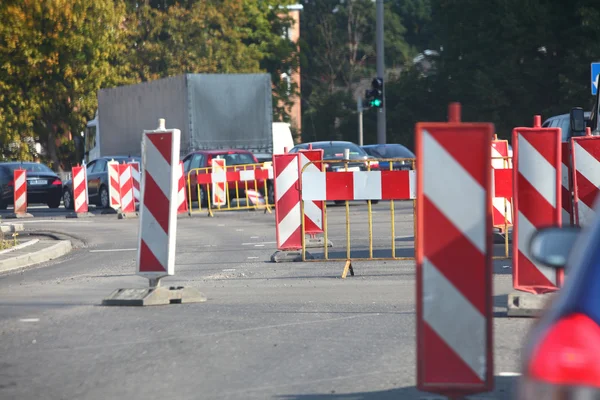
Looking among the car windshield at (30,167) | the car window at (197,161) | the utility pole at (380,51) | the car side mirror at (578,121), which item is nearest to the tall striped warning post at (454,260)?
the car side mirror at (578,121)

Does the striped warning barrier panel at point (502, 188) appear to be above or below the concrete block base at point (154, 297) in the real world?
above

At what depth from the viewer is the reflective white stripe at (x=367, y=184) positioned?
42.3 feet

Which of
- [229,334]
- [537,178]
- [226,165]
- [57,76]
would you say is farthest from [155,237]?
[57,76]

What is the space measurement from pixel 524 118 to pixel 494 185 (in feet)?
129

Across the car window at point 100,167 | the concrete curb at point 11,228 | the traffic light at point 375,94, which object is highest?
the traffic light at point 375,94

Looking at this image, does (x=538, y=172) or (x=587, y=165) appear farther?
(x=587, y=165)

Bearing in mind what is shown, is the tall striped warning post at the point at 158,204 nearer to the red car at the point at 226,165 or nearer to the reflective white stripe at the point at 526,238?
the reflective white stripe at the point at 526,238

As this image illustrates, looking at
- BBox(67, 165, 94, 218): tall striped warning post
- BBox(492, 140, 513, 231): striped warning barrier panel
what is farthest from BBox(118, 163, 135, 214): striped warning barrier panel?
BBox(492, 140, 513, 231): striped warning barrier panel

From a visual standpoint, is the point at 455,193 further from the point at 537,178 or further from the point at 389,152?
the point at 389,152

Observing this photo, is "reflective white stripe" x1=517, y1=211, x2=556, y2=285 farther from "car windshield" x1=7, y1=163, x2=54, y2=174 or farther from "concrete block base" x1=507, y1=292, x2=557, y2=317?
"car windshield" x1=7, y1=163, x2=54, y2=174

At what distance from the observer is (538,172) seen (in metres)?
8.88

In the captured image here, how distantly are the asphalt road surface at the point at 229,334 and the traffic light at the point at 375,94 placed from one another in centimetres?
2548

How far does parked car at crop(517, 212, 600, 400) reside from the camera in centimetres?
279

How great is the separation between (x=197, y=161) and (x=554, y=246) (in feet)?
86.1
